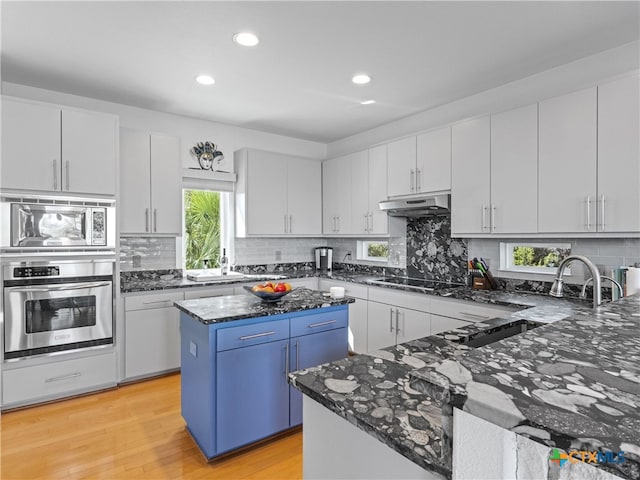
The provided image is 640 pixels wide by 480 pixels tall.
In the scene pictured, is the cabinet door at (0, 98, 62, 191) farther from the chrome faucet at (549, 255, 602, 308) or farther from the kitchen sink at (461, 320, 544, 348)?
the chrome faucet at (549, 255, 602, 308)

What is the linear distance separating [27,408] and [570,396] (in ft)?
12.1

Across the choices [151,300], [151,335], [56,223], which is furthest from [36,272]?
[151,335]

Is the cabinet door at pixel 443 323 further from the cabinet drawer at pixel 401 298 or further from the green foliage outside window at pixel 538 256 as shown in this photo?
the green foliage outside window at pixel 538 256

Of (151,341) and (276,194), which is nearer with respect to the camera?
(151,341)

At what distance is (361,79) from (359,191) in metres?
1.46

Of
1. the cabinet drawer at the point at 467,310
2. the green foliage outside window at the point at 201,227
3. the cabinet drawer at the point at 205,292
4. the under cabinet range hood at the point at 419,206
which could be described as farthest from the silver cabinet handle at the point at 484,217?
the green foliage outside window at the point at 201,227

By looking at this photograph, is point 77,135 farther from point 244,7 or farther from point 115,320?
point 244,7

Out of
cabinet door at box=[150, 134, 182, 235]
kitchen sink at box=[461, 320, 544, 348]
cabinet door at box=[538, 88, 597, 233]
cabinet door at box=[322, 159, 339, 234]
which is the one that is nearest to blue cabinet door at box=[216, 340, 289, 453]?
kitchen sink at box=[461, 320, 544, 348]

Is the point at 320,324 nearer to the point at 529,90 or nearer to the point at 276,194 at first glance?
the point at 276,194

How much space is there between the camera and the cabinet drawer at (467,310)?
2.79 metres

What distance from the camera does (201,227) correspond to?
4430 millimetres

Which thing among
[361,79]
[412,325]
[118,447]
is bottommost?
[118,447]

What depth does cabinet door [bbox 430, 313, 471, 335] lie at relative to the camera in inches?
119

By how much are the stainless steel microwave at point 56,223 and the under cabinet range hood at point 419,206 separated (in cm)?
263
